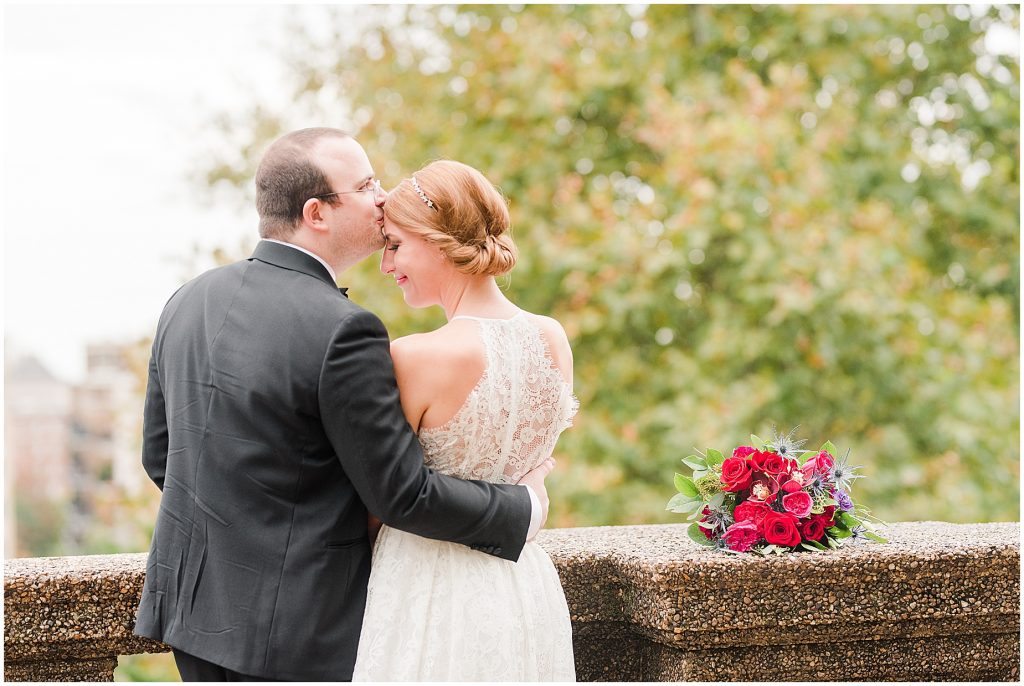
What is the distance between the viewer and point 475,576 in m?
2.37

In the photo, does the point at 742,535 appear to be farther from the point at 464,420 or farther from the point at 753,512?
the point at 464,420

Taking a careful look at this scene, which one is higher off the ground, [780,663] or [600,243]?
[600,243]

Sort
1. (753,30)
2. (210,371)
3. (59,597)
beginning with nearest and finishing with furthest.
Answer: (210,371) → (59,597) → (753,30)

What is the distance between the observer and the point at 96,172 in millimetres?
6621

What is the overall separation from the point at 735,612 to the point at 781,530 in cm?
26

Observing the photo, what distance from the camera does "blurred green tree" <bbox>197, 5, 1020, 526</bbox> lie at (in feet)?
19.9

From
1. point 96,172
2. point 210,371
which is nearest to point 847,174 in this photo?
point 96,172

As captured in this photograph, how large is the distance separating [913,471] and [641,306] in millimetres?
1968

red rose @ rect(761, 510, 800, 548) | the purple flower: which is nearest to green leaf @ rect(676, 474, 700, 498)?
red rose @ rect(761, 510, 800, 548)

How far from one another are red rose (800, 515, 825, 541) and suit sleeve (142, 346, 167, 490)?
5.66 ft

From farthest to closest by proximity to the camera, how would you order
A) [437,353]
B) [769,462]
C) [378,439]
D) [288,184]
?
[769,462], [288,184], [437,353], [378,439]

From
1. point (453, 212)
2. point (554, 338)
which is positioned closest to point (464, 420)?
point (554, 338)

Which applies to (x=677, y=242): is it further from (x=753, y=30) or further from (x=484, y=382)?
(x=484, y=382)

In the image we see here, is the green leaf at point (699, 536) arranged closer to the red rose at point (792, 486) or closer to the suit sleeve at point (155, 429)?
the red rose at point (792, 486)
